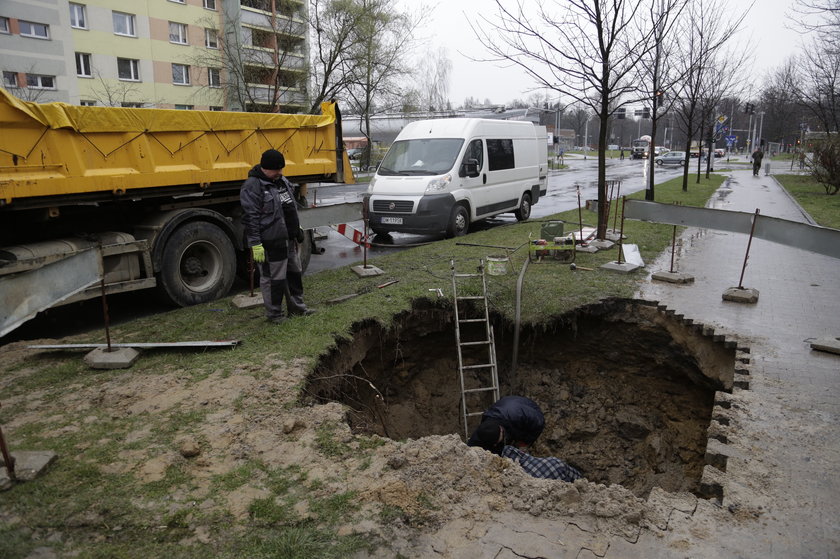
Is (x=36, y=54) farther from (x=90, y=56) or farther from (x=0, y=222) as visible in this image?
(x=0, y=222)

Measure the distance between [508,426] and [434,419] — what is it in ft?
6.39

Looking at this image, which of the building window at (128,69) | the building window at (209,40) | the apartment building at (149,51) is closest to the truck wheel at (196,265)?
the apartment building at (149,51)

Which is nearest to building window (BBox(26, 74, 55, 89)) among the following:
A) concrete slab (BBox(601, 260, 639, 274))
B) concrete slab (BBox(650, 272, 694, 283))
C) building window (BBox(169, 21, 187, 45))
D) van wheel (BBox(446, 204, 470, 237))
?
building window (BBox(169, 21, 187, 45))

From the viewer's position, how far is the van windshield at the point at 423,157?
1153 centimetres

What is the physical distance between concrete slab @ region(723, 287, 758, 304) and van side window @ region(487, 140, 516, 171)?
6364 mm

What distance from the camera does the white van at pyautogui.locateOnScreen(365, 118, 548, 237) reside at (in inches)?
437

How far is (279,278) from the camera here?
6.11 m

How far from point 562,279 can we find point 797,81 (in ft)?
103

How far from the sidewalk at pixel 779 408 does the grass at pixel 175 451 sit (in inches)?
56.7

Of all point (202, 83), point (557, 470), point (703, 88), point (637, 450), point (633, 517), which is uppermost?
point (202, 83)

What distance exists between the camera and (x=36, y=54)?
29281 millimetres

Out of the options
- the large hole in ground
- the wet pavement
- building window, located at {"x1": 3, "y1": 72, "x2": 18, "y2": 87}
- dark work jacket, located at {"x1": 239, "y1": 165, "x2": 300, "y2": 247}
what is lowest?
the large hole in ground

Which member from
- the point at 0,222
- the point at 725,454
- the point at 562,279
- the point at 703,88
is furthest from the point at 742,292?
the point at 703,88

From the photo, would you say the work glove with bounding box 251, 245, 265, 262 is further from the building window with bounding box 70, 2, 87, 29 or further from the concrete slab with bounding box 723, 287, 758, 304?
the building window with bounding box 70, 2, 87, 29
